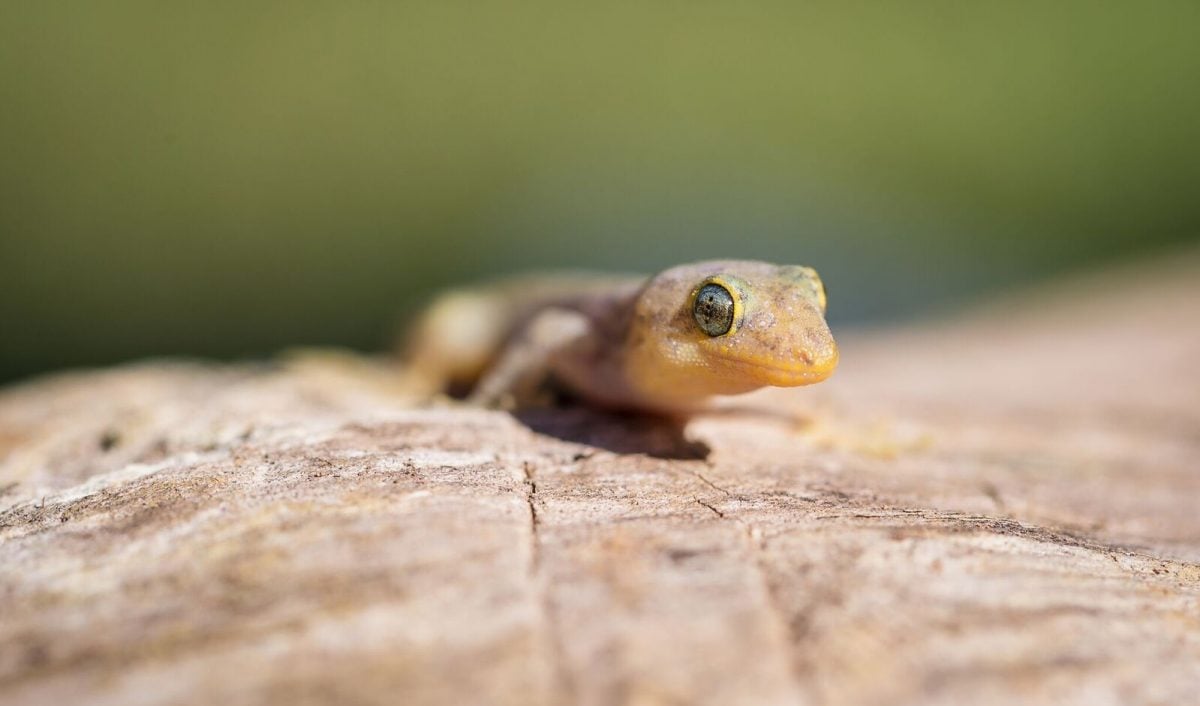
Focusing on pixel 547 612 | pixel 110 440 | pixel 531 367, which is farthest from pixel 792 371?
pixel 110 440

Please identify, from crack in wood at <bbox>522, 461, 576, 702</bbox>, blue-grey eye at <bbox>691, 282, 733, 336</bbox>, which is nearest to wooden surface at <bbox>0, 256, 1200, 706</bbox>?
crack in wood at <bbox>522, 461, 576, 702</bbox>

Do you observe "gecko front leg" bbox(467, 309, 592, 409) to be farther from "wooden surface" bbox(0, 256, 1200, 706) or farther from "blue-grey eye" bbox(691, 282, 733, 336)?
"blue-grey eye" bbox(691, 282, 733, 336)

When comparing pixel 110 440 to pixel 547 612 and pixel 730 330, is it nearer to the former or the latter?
pixel 547 612

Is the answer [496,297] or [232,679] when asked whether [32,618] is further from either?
[496,297]

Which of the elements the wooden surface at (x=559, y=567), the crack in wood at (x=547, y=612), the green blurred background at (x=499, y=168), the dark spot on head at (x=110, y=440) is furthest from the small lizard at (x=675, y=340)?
the green blurred background at (x=499, y=168)

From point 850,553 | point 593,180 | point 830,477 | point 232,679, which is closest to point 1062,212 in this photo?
point 593,180
